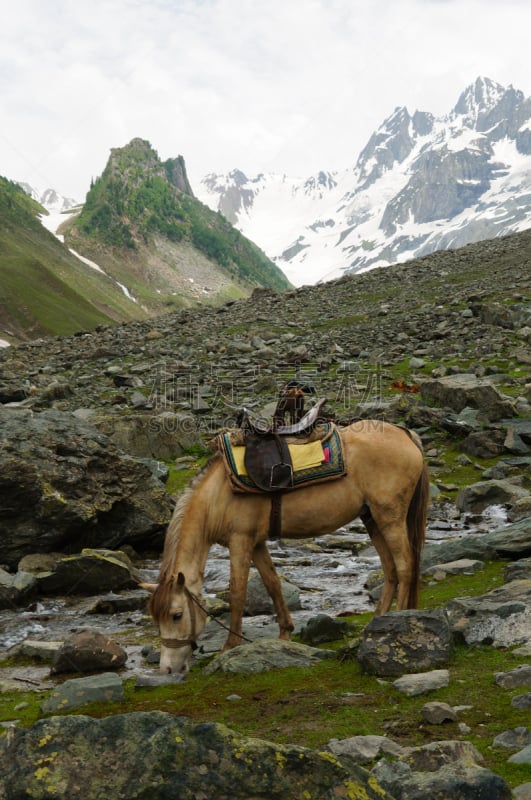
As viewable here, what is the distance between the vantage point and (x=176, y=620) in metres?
8.80

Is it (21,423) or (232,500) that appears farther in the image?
(21,423)

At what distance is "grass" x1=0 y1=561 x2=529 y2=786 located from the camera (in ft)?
18.9

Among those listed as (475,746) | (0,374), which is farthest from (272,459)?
(0,374)

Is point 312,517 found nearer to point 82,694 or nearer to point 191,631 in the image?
point 191,631

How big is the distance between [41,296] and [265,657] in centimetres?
14774

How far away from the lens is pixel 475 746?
531cm

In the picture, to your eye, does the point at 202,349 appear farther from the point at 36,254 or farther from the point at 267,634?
the point at 36,254

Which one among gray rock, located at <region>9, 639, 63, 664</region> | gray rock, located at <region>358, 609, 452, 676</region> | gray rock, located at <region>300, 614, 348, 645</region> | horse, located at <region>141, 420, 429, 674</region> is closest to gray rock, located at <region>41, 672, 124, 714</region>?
horse, located at <region>141, 420, 429, 674</region>

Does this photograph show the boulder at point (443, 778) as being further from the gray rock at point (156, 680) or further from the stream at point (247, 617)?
the stream at point (247, 617)

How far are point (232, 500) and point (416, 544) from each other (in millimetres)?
2692

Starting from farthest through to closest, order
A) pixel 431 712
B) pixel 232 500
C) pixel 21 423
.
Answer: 1. pixel 21 423
2. pixel 232 500
3. pixel 431 712

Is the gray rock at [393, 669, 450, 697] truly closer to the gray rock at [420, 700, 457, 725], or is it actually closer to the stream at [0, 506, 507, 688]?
the gray rock at [420, 700, 457, 725]

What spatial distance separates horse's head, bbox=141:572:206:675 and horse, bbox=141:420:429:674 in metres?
0.11

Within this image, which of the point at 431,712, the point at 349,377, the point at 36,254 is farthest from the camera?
the point at 36,254
